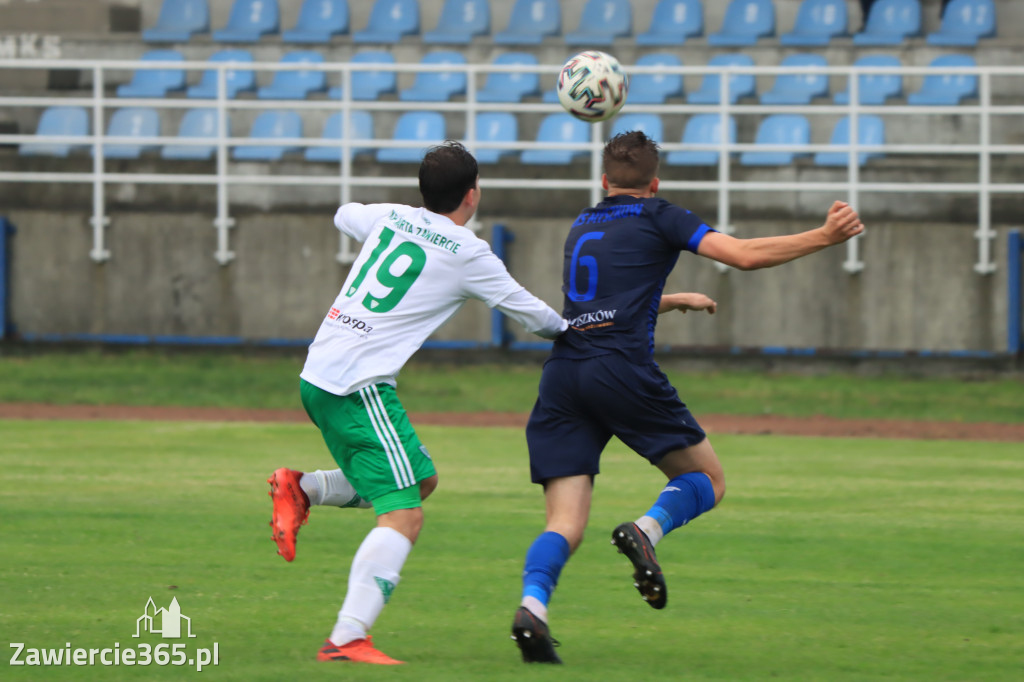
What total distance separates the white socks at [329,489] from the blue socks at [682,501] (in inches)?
46.4

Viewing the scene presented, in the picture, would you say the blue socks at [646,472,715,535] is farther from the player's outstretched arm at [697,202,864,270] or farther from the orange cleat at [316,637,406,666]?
the orange cleat at [316,637,406,666]

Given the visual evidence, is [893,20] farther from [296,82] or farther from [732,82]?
[296,82]

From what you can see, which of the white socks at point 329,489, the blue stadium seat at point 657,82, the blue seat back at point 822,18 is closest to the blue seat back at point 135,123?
the blue stadium seat at point 657,82

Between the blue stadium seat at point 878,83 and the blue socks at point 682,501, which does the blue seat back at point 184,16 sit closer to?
the blue stadium seat at point 878,83

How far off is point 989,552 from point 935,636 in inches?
79.4

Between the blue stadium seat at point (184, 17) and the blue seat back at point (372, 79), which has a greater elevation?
the blue stadium seat at point (184, 17)

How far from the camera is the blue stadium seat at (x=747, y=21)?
20.0m

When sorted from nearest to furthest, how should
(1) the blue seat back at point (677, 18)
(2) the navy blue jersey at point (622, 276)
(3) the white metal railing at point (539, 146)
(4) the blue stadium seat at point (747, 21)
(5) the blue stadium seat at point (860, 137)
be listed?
(2) the navy blue jersey at point (622, 276) < (3) the white metal railing at point (539, 146) < (5) the blue stadium seat at point (860, 137) < (4) the blue stadium seat at point (747, 21) < (1) the blue seat back at point (677, 18)

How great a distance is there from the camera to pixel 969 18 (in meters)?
19.8

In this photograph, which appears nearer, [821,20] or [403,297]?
[403,297]

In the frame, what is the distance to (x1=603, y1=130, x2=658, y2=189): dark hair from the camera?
555cm

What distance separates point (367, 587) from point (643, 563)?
102cm

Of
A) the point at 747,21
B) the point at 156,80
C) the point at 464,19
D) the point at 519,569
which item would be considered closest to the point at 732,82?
the point at 747,21

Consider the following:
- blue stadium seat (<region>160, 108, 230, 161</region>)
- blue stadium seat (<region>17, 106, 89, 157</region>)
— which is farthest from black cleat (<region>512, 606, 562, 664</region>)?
blue stadium seat (<region>17, 106, 89, 157</region>)
